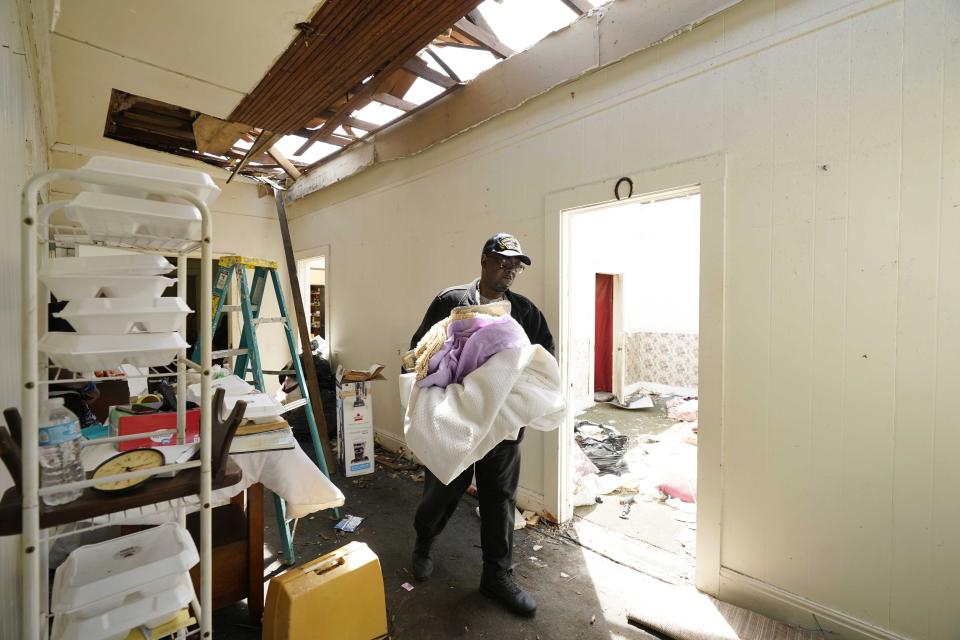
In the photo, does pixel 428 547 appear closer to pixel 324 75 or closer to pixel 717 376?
pixel 717 376

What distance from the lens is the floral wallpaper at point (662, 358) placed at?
584cm

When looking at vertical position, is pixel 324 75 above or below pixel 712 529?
above

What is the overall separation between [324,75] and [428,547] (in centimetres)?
259

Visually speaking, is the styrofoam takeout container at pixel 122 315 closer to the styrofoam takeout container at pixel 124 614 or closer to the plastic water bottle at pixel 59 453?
the plastic water bottle at pixel 59 453

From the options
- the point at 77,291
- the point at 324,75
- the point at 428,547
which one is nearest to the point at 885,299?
the point at 428,547

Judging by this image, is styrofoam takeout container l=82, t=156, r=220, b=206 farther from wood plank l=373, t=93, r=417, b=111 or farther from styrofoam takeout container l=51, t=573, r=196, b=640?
wood plank l=373, t=93, r=417, b=111

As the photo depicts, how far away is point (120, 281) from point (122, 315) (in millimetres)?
88

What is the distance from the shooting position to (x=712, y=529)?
198 cm

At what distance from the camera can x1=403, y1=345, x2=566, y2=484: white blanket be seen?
61.3 inches

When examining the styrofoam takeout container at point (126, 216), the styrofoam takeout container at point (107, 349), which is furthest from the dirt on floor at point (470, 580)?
the styrofoam takeout container at point (126, 216)

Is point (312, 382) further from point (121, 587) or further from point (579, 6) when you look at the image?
point (579, 6)

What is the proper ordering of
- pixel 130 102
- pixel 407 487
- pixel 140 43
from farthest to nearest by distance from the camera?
pixel 407 487 → pixel 130 102 → pixel 140 43

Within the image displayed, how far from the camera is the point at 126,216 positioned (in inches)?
37.6

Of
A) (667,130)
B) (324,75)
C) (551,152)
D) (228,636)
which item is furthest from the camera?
(551,152)
